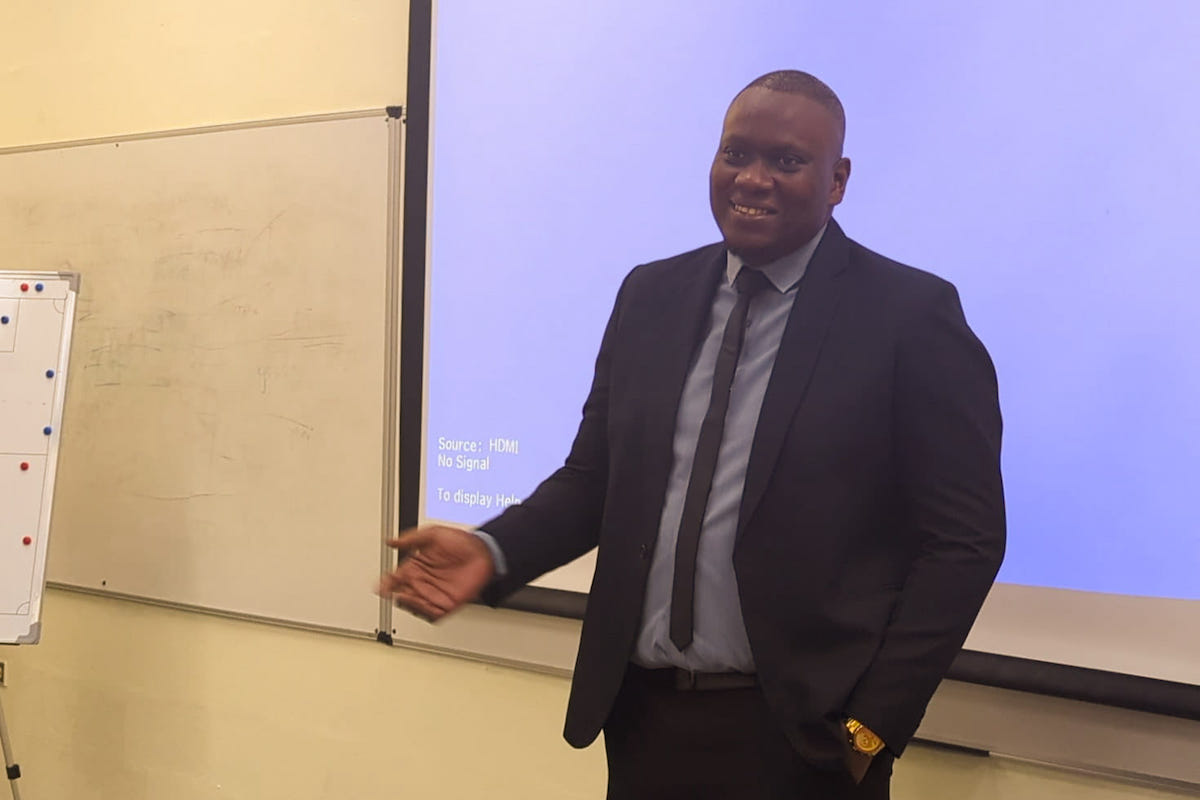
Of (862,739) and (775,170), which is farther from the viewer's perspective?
(775,170)

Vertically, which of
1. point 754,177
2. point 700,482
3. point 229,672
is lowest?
point 229,672

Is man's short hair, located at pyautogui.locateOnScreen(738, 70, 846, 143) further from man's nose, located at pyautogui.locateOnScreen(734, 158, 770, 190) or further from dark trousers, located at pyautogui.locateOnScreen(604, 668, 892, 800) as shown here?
dark trousers, located at pyautogui.locateOnScreen(604, 668, 892, 800)

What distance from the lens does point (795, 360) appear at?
1.23 metres

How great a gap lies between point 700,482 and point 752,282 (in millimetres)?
272

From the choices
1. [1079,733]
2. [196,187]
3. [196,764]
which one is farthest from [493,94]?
[196,764]

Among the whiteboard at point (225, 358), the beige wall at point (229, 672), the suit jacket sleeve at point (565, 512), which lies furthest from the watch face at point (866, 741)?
the whiteboard at point (225, 358)

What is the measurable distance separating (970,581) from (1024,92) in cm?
87

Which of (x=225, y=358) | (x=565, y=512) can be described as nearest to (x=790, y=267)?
(x=565, y=512)

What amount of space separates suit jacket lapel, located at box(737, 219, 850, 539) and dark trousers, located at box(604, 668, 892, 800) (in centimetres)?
22

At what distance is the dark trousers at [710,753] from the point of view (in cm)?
119

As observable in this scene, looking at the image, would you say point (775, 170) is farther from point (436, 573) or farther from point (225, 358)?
point (225, 358)

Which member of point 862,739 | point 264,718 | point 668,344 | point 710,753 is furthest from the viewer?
point 264,718

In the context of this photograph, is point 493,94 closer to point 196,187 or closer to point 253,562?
point 196,187

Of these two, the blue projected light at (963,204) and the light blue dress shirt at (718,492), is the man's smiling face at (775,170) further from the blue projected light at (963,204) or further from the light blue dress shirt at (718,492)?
the blue projected light at (963,204)
